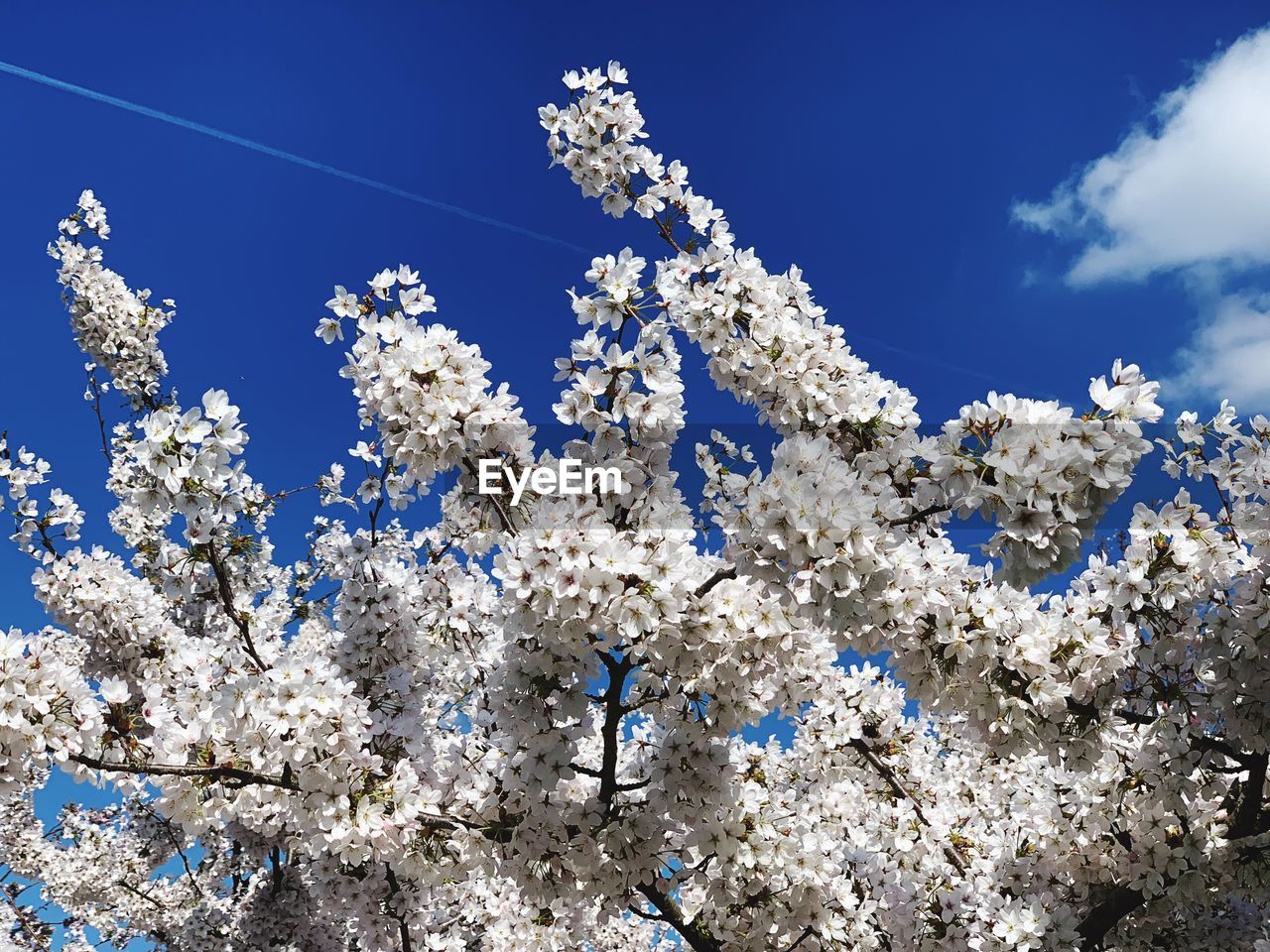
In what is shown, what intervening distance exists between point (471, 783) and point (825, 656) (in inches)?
119

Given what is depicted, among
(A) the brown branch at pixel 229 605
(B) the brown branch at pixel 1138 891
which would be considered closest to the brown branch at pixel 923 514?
(B) the brown branch at pixel 1138 891

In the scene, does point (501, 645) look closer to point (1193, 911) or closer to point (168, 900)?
point (1193, 911)

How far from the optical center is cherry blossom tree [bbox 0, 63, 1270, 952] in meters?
4.23

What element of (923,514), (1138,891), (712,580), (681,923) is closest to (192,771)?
(712,580)

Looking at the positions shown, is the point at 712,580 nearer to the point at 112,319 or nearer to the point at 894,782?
the point at 894,782

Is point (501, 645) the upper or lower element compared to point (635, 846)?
upper

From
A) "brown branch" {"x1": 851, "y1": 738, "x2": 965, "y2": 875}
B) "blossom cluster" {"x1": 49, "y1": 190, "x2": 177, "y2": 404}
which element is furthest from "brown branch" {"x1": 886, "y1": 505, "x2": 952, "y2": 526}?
"blossom cluster" {"x1": 49, "y1": 190, "x2": 177, "y2": 404}

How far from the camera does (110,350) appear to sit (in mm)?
9977

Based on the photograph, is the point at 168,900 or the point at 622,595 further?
the point at 168,900

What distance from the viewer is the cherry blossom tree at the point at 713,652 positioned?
4.23m

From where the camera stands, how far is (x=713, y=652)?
14.9ft

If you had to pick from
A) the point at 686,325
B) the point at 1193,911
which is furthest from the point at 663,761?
the point at 1193,911

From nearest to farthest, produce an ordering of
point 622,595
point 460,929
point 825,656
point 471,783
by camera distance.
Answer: point 622,595, point 471,783, point 825,656, point 460,929

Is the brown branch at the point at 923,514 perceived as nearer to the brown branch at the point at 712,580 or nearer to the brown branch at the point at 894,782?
the brown branch at the point at 712,580
